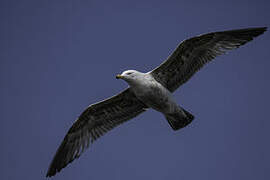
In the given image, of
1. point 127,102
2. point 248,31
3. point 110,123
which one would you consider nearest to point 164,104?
point 127,102

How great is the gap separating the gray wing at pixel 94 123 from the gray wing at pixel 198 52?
96 centimetres

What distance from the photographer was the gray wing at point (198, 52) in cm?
878

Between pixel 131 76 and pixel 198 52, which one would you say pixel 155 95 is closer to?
pixel 131 76

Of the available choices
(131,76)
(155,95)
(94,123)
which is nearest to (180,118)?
(155,95)

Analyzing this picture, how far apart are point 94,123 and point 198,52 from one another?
2967 millimetres

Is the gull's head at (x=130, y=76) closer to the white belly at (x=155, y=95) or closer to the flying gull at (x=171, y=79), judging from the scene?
the flying gull at (x=171, y=79)

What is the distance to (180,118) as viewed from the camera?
8.93m

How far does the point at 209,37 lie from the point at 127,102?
2331 mm

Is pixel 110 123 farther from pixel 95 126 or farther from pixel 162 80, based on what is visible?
pixel 162 80

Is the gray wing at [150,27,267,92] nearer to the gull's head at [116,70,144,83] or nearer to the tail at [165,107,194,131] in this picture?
the gull's head at [116,70,144,83]

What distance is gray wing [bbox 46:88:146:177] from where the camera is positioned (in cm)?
949

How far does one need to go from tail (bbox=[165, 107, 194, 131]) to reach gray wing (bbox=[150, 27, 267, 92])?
67 cm

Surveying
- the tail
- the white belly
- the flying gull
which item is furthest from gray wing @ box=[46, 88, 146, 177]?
the tail

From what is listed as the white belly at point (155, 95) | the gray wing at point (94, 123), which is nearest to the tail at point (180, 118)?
the white belly at point (155, 95)
